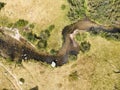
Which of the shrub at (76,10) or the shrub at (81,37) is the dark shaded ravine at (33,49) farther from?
the shrub at (76,10)

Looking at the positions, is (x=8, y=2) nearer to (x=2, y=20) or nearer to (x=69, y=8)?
(x=2, y=20)

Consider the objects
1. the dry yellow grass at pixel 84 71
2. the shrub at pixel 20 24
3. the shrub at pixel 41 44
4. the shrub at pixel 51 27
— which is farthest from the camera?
the shrub at pixel 20 24

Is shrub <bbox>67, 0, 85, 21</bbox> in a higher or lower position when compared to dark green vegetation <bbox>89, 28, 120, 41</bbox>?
higher

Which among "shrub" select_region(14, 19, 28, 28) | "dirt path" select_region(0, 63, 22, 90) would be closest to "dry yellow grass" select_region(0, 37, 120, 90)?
"dirt path" select_region(0, 63, 22, 90)

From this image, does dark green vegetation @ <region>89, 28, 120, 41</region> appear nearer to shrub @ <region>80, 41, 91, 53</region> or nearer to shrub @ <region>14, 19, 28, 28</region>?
shrub @ <region>80, 41, 91, 53</region>

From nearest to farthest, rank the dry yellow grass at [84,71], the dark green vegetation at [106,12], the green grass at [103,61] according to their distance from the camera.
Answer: the green grass at [103,61] → the dry yellow grass at [84,71] → the dark green vegetation at [106,12]

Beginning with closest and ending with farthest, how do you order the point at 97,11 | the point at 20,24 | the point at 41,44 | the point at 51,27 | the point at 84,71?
the point at 84,71 < the point at 41,44 < the point at 51,27 < the point at 20,24 < the point at 97,11

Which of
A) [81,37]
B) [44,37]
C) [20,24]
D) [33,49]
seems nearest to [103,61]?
[81,37]

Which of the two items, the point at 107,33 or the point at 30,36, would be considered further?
the point at 107,33

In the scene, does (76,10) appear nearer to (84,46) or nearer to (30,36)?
(84,46)

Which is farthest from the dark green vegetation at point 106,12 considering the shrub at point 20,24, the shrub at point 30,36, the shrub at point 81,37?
the shrub at point 20,24
